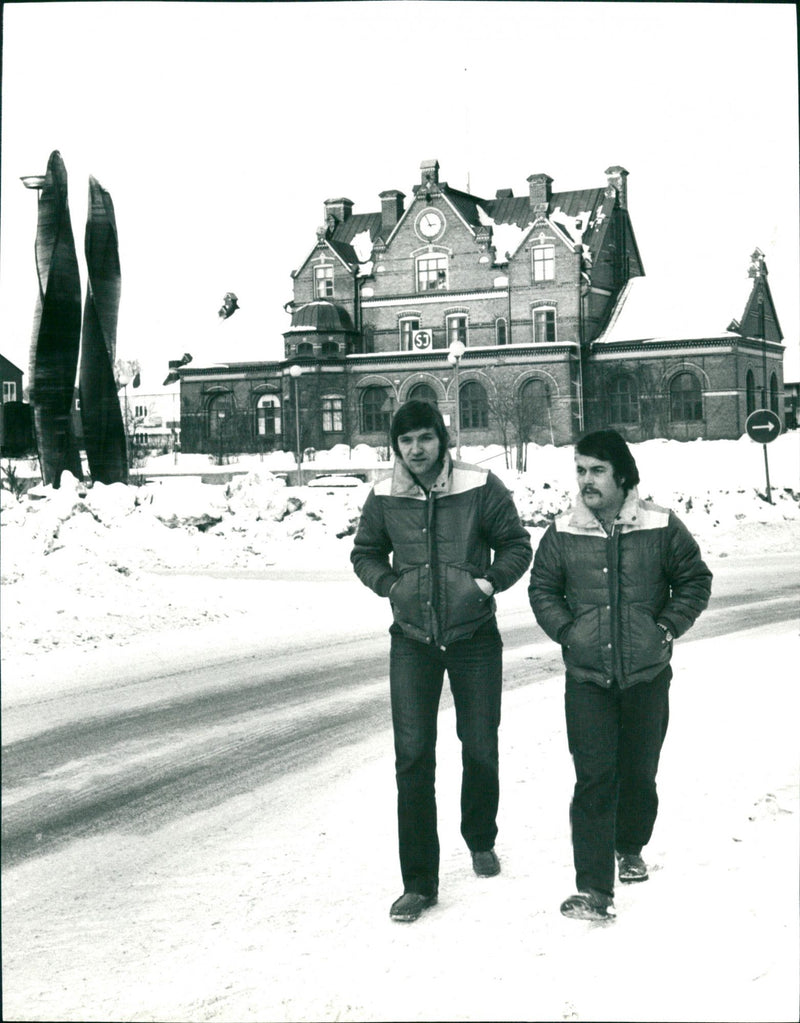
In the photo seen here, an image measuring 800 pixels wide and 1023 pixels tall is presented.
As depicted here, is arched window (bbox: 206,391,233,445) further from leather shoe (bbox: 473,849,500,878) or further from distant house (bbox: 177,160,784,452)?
leather shoe (bbox: 473,849,500,878)

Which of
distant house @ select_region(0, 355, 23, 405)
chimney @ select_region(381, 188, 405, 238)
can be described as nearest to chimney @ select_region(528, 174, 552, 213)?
chimney @ select_region(381, 188, 405, 238)

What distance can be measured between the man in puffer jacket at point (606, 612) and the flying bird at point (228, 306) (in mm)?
1446

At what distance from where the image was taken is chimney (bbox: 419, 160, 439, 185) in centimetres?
410

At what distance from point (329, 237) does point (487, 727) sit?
1857mm

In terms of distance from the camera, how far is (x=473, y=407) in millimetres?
3883

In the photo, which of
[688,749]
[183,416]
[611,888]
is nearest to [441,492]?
[183,416]

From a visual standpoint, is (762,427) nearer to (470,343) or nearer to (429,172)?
(470,343)

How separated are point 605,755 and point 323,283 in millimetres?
1872

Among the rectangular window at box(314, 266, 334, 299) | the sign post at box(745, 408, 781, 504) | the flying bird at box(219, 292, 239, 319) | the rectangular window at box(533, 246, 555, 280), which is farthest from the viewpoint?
the sign post at box(745, 408, 781, 504)

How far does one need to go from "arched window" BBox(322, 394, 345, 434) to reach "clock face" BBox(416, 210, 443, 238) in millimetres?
653

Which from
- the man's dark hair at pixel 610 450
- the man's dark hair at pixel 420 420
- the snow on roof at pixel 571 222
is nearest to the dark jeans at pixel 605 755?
the man's dark hair at pixel 610 450

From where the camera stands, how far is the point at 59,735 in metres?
3.33

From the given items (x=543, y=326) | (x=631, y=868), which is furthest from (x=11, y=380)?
(x=631, y=868)

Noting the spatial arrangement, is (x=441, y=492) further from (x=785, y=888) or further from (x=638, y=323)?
(x=785, y=888)
